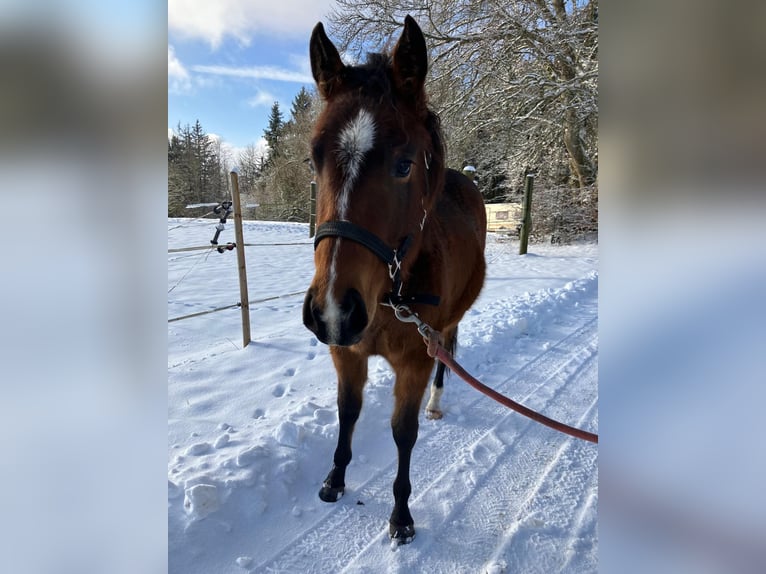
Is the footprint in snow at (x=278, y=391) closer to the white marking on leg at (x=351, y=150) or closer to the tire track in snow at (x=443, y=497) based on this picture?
the tire track in snow at (x=443, y=497)

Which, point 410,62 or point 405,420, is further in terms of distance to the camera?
point 405,420

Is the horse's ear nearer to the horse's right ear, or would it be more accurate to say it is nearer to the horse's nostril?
the horse's right ear

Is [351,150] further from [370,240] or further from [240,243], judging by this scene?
[240,243]

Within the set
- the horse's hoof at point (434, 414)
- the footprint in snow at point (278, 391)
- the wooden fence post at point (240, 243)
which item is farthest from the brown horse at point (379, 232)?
the wooden fence post at point (240, 243)

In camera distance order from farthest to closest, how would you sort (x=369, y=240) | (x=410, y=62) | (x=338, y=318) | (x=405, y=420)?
1. (x=405, y=420)
2. (x=410, y=62)
3. (x=369, y=240)
4. (x=338, y=318)

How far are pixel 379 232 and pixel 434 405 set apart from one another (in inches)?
87.5

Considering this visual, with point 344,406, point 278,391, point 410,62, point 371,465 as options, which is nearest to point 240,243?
point 278,391

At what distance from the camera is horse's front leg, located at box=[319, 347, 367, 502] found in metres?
2.42

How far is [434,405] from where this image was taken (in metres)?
3.38

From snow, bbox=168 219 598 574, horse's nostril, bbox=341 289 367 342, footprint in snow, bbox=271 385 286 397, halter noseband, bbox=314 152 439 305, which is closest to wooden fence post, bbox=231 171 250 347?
snow, bbox=168 219 598 574
